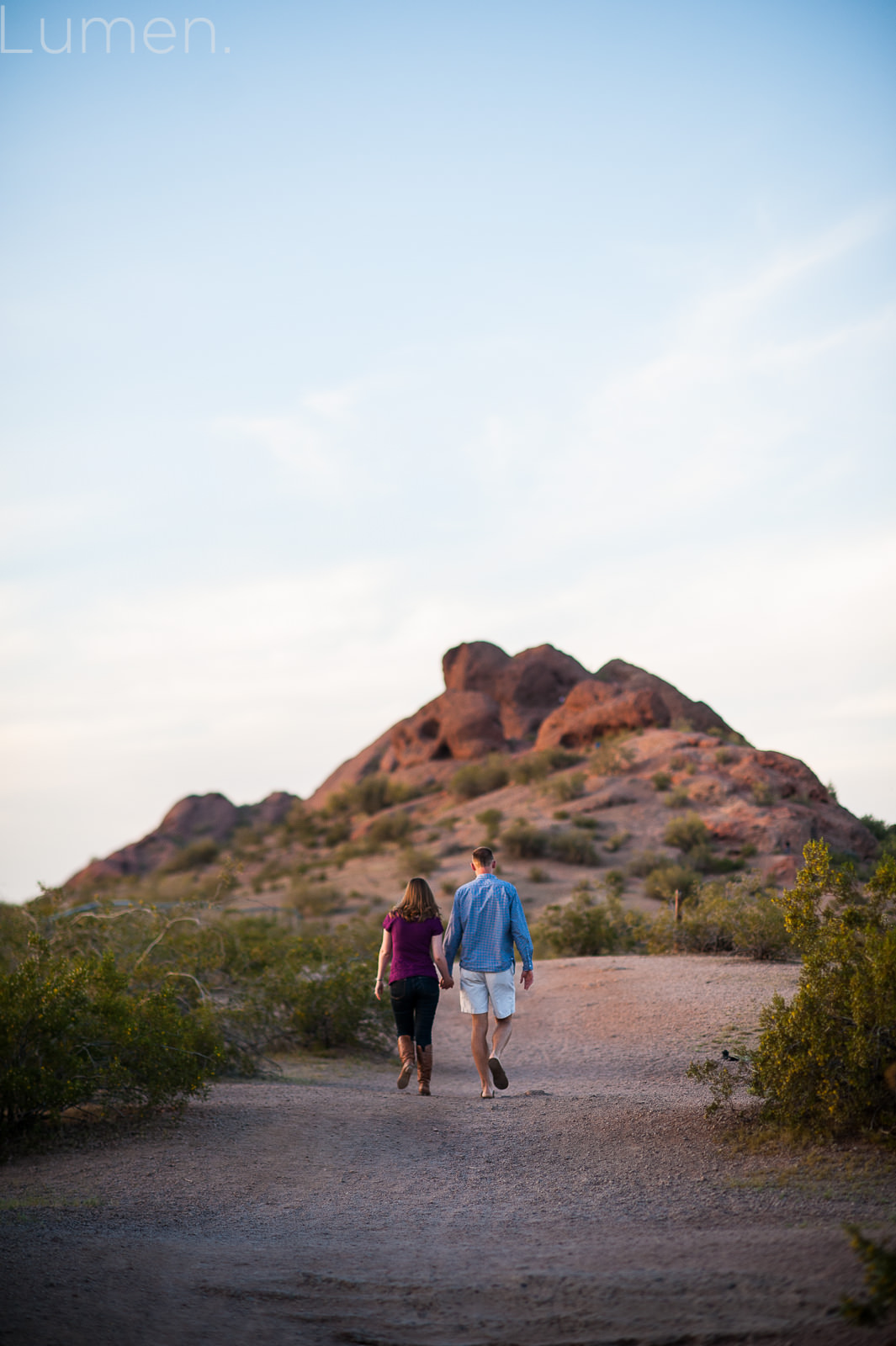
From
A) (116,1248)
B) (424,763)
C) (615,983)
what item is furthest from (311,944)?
(424,763)

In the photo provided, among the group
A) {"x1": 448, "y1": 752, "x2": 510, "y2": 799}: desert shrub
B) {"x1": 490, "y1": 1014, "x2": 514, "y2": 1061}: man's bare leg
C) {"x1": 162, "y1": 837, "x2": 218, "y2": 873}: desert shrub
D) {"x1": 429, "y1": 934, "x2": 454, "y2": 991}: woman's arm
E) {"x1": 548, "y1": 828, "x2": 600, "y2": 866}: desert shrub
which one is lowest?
{"x1": 490, "y1": 1014, "x2": 514, "y2": 1061}: man's bare leg

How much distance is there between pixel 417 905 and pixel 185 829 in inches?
2000

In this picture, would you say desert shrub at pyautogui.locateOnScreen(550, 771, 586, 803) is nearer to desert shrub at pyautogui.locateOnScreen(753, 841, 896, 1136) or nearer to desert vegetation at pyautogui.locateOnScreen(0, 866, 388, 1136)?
desert vegetation at pyautogui.locateOnScreen(0, 866, 388, 1136)

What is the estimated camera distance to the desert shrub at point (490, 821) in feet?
110

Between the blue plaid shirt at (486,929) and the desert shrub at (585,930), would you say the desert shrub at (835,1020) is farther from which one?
the desert shrub at (585,930)

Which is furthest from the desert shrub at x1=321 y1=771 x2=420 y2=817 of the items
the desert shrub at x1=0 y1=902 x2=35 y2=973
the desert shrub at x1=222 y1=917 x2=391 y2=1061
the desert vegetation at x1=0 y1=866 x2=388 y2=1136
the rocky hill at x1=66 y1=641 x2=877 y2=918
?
the desert shrub at x1=222 y1=917 x2=391 y2=1061

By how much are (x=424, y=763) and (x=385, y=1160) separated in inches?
1679

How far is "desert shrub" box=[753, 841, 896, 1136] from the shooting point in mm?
5664

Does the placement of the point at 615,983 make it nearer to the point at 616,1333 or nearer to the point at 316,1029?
the point at 316,1029

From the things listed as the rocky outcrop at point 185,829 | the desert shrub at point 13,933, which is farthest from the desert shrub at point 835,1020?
the rocky outcrop at point 185,829

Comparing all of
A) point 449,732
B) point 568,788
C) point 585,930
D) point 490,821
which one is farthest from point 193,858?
point 585,930

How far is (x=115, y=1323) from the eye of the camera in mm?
4051

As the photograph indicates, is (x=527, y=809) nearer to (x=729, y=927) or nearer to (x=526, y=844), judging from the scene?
(x=526, y=844)

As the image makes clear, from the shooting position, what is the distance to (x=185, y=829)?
5750 centimetres
